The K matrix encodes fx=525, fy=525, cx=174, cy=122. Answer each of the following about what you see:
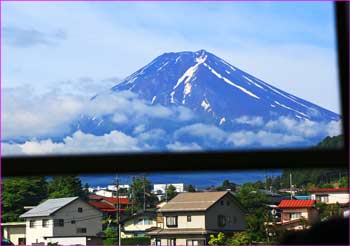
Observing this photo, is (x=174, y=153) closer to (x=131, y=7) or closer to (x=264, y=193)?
(x=131, y=7)

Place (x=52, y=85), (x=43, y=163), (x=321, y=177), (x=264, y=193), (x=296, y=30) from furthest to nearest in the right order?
1. (x=264, y=193)
2. (x=52, y=85)
3. (x=296, y=30)
4. (x=321, y=177)
5. (x=43, y=163)

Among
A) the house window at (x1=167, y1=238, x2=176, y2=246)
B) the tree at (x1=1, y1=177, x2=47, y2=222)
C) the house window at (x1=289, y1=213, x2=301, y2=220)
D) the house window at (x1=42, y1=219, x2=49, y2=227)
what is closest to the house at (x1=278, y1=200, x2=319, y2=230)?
the house window at (x1=289, y1=213, x2=301, y2=220)

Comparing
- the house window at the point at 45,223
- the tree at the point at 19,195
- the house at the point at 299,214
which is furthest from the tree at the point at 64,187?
the house at the point at 299,214

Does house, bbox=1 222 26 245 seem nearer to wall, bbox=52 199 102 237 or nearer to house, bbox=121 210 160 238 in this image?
wall, bbox=52 199 102 237

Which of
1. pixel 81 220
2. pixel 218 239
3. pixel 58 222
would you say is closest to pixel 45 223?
pixel 58 222

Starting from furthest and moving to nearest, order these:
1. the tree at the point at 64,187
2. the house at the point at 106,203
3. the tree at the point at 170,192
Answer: the house at the point at 106,203 → the tree at the point at 170,192 → the tree at the point at 64,187

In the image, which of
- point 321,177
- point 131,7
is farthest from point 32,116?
point 321,177

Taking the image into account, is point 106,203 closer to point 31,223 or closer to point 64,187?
point 31,223

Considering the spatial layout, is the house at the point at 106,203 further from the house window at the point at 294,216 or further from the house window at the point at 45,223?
the house window at the point at 294,216
